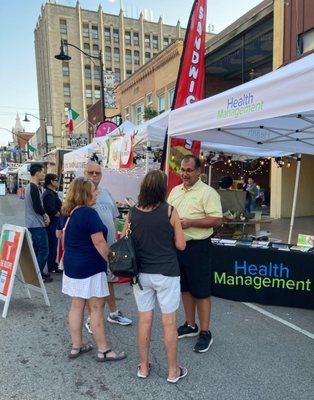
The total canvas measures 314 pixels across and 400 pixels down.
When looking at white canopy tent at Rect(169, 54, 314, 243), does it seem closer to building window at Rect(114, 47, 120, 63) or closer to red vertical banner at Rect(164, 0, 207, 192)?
red vertical banner at Rect(164, 0, 207, 192)

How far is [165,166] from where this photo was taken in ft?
18.3

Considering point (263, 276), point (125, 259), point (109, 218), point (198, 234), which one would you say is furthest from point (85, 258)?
point (263, 276)

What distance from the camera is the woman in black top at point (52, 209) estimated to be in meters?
6.03

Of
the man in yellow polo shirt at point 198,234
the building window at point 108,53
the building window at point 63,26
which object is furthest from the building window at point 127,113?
the building window at point 63,26

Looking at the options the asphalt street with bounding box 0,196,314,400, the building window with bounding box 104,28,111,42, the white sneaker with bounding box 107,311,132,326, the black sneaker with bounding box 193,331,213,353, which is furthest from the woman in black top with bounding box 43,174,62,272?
the building window with bounding box 104,28,111,42

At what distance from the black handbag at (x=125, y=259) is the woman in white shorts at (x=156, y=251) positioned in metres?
0.05

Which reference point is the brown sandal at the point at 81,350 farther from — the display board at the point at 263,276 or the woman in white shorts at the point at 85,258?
the display board at the point at 263,276

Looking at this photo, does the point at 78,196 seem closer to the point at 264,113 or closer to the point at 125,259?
the point at 125,259

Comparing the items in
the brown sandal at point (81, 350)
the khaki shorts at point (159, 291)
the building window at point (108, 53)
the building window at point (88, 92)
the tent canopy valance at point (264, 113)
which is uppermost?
the building window at point (108, 53)

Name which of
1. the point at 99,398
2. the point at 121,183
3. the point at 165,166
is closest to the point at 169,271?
the point at 99,398

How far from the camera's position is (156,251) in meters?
2.70

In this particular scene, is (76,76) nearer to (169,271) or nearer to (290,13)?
(290,13)

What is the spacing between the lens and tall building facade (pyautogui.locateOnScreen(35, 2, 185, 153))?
60.6 metres

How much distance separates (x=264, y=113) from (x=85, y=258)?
2.12m
